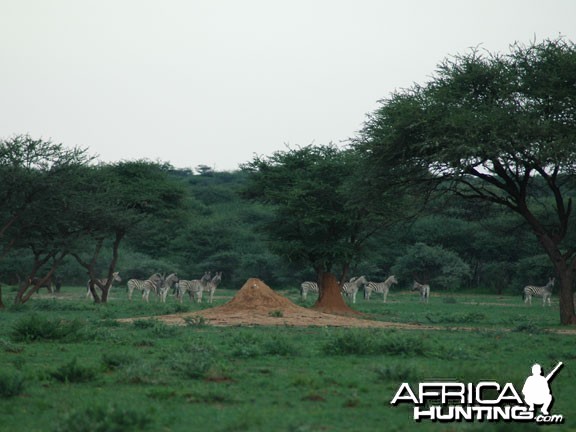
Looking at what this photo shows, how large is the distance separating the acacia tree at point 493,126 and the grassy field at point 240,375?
5.45m

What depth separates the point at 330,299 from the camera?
33125 mm

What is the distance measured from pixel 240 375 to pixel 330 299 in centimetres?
1983

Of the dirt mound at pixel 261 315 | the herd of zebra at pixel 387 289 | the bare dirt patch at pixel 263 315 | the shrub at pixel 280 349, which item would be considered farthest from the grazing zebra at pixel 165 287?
the shrub at pixel 280 349

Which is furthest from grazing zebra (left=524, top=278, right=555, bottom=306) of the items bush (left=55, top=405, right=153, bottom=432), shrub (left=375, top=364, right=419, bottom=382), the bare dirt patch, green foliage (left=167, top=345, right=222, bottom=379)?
bush (left=55, top=405, right=153, bottom=432)

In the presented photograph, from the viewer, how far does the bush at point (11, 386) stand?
11.5 metres

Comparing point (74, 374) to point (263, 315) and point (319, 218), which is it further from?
point (319, 218)

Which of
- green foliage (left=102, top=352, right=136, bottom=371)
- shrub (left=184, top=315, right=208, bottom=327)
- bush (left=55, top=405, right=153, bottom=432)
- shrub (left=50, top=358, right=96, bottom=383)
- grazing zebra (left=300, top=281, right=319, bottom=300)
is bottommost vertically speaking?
bush (left=55, top=405, right=153, bottom=432)

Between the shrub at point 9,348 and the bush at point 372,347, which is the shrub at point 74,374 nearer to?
the shrub at point 9,348

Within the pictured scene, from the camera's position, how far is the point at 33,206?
33.5 meters

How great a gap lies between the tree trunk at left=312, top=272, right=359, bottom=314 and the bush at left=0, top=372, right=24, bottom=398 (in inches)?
828

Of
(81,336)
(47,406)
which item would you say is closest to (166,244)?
(81,336)

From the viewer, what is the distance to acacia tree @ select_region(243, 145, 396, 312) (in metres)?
33.5

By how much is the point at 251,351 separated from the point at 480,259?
50016 millimetres

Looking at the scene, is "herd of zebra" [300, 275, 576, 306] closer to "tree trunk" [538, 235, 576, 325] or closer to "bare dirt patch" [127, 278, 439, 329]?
"bare dirt patch" [127, 278, 439, 329]
